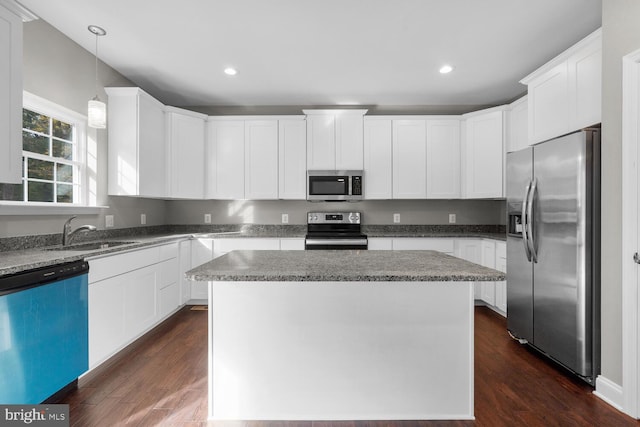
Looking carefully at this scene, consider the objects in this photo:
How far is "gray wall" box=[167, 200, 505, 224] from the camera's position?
4398 mm

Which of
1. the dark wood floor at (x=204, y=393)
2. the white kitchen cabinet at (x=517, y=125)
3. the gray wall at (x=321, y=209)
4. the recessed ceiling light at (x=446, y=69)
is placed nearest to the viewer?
the dark wood floor at (x=204, y=393)

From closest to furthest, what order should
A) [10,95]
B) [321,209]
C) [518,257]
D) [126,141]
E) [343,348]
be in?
[343,348] < [10,95] < [518,257] < [126,141] < [321,209]

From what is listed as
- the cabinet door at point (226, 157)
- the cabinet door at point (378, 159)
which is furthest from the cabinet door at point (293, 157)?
the cabinet door at point (378, 159)

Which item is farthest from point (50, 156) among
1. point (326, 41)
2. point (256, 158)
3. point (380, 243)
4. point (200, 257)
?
point (380, 243)

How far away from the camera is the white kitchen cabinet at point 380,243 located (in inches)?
150

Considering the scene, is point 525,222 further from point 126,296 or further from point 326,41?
point 126,296

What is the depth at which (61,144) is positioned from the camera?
2.76m

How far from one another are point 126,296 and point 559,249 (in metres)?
3.37

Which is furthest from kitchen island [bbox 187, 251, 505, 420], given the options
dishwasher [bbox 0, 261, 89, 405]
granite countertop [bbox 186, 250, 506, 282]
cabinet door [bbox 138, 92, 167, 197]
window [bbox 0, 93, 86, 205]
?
cabinet door [bbox 138, 92, 167, 197]

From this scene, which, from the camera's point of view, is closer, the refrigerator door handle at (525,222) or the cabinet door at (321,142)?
the refrigerator door handle at (525,222)

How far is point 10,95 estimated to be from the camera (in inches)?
71.7

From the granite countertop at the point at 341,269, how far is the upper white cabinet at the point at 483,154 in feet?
7.56

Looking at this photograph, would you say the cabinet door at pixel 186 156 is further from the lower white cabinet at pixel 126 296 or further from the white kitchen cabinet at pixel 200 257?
→ the lower white cabinet at pixel 126 296

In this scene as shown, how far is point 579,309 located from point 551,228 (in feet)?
1.92
